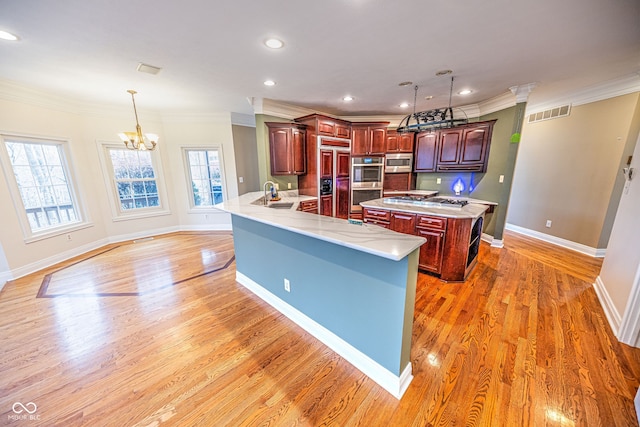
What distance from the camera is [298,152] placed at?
4.32 m

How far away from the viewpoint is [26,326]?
211cm

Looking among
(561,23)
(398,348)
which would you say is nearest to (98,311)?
(398,348)

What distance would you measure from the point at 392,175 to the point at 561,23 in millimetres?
3470

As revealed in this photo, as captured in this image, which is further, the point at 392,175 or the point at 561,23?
the point at 392,175

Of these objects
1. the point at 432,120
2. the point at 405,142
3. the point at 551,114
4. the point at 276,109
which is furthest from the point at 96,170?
the point at 551,114

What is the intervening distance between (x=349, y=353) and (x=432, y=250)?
1819 millimetres

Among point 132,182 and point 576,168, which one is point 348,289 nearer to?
point 576,168

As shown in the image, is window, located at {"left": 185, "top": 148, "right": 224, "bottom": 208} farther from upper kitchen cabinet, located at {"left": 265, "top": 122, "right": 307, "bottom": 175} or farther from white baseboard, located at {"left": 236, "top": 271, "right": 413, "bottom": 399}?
white baseboard, located at {"left": 236, "top": 271, "right": 413, "bottom": 399}

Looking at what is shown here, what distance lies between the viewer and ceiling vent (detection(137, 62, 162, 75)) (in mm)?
2461

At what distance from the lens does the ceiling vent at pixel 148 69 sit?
2.46 metres

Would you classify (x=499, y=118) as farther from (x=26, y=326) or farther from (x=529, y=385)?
(x=26, y=326)

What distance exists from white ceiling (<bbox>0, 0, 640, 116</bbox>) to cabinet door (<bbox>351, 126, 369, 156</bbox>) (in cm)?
135

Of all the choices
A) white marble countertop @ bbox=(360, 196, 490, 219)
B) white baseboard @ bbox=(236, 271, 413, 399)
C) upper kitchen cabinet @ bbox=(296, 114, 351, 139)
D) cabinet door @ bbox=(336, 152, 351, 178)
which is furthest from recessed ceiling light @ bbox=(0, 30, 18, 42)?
cabinet door @ bbox=(336, 152, 351, 178)

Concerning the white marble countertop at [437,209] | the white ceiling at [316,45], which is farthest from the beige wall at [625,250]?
the white ceiling at [316,45]
